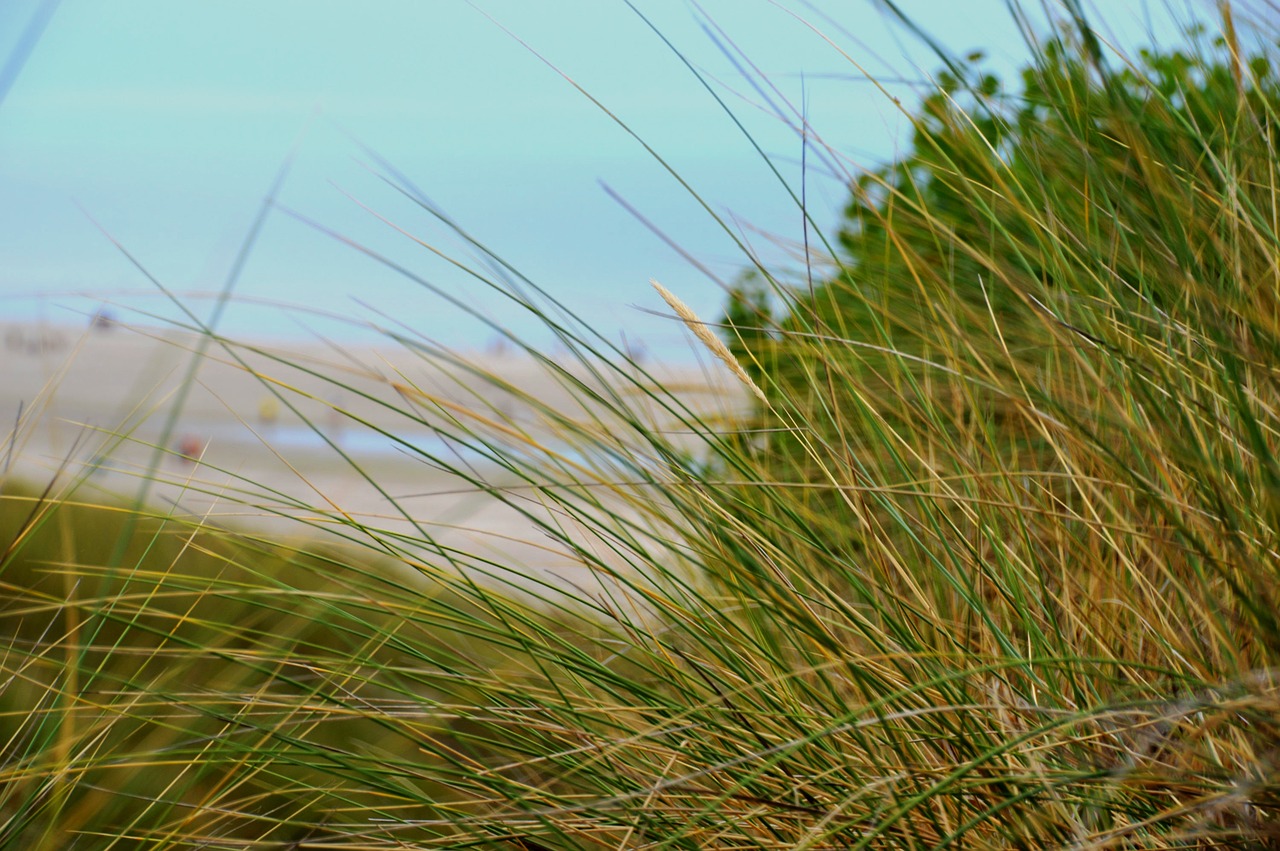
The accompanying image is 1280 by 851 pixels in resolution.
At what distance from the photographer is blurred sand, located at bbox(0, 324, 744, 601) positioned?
1107 millimetres

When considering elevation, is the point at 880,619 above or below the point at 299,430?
above

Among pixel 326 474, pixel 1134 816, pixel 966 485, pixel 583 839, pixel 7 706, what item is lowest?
pixel 326 474

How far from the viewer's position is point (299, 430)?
9617mm

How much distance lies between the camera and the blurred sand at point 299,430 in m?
1.11

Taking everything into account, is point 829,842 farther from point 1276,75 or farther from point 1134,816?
point 1276,75

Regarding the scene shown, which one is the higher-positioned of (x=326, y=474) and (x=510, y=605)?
(x=510, y=605)

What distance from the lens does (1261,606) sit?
0.82 meters

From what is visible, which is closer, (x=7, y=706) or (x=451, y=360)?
(x=451, y=360)

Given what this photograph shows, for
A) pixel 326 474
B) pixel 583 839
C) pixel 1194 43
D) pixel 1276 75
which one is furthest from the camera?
pixel 326 474

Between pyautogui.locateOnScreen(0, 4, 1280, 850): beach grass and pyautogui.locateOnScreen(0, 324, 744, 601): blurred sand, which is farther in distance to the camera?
pyautogui.locateOnScreen(0, 324, 744, 601): blurred sand

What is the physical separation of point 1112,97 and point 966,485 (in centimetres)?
47

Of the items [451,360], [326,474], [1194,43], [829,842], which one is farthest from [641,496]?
[326,474]

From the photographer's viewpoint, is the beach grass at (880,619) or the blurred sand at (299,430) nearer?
the beach grass at (880,619)

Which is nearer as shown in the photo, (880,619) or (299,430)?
(880,619)
